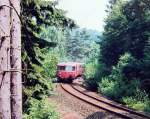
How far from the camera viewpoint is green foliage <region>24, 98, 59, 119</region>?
43.8 ft

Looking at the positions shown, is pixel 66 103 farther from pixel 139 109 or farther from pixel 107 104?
pixel 139 109

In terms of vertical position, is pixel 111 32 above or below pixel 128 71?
above

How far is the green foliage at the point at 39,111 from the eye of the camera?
13.3 m

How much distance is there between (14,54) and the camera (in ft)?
17.5

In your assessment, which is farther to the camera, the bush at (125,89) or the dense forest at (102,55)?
the bush at (125,89)

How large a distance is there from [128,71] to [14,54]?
1099 inches

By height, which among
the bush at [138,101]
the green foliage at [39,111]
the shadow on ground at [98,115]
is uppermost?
the green foliage at [39,111]

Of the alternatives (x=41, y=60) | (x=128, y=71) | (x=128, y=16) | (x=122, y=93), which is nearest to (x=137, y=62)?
(x=128, y=71)

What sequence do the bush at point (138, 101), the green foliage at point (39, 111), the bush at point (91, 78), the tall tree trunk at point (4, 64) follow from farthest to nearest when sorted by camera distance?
the bush at point (91, 78) → the bush at point (138, 101) → the green foliage at point (39, 111) → the tall tree trunk at point (4, 64)

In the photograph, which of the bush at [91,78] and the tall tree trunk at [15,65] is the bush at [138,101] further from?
the tall tree trunk at [15,65]

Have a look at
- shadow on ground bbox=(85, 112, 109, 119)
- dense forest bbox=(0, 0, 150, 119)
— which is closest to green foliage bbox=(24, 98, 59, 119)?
dense forest bbox=(0, 0, 150, 119)

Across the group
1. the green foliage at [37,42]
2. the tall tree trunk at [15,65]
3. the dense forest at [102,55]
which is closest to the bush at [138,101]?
the dense forest at [102,55]

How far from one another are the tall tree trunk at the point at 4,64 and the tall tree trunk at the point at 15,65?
37 cm

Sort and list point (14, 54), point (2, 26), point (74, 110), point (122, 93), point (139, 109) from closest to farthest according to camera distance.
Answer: point (2, 26)
point (14, 54)
point (74, 110)
point (139, 109)
point (122, 93)
